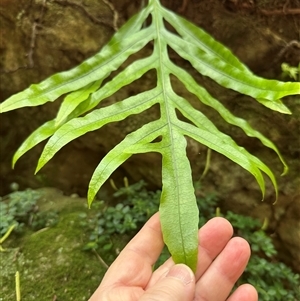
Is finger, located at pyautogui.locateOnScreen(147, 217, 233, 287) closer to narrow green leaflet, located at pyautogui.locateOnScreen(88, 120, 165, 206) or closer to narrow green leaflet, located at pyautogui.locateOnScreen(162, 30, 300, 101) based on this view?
narrow green leaflet, located at pyautogui.locateOnScreen(88, 120, 165, 206)

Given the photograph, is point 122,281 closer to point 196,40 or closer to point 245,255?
point 245,255

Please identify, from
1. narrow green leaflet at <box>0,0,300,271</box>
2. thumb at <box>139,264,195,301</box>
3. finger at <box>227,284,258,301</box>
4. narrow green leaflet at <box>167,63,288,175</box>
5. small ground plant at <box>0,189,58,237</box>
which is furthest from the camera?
small ground plant at <box>0,189,58,237</box>

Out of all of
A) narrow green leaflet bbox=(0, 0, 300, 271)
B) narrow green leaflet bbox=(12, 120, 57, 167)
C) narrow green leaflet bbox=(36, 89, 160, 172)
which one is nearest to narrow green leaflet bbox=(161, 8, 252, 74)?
narrow green leaflet bbox=(0, 0, 300, 271)

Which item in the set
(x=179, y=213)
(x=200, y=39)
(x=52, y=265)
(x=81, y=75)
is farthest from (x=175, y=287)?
(x=200, y=39)

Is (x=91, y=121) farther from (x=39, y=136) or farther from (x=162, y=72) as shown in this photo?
(x=162, y=72)

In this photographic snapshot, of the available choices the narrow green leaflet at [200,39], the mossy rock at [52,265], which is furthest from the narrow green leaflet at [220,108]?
the mossy rock at [52,265]

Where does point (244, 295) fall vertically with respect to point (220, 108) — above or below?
below
